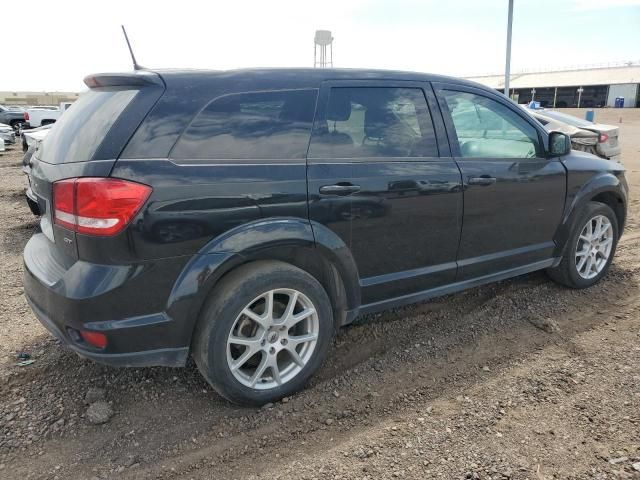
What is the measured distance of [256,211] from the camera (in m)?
2.68

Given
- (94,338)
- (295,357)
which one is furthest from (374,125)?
(94,338)

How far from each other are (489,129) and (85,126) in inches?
109

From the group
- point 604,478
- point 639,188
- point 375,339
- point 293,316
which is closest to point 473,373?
point 375,339

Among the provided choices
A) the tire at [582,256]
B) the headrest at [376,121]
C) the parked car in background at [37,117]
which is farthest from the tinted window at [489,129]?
the parked car in background at [37,117]

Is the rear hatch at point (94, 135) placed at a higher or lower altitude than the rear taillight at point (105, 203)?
higher

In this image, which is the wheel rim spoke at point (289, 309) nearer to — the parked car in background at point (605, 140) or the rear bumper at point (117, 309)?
the rear bumper at point (117, 309)

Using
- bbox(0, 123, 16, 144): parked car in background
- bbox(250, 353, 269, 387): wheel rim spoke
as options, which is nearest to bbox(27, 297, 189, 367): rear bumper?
bbox(250, 353, 269, 387): wheel rim spoke

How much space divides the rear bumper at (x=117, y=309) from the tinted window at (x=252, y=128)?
24.7 inches

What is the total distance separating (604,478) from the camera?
2342 millimetres

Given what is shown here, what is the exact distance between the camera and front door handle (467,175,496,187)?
11.5ft

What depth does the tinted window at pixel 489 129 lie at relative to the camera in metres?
3.59

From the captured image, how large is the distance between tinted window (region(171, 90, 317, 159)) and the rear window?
14.5 inches

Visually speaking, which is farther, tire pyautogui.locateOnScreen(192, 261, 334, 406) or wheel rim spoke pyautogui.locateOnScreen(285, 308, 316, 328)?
wheel rim spoke pyautogui.locateOnScreen(285, 308, 316, 328)

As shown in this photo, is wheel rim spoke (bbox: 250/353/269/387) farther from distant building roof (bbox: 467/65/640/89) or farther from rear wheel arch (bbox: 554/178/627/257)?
distant building roof (bbox: 467/65/640/89)
